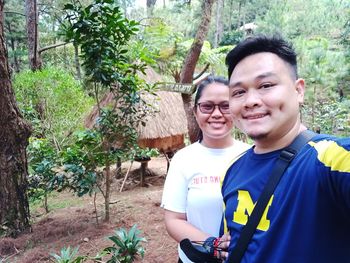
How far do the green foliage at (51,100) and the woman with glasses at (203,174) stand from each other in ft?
16.3

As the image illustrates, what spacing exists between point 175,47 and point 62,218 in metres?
4.91

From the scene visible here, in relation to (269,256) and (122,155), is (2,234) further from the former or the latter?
(269,256)

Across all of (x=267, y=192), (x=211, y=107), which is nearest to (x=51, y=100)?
(x=211, y=107)

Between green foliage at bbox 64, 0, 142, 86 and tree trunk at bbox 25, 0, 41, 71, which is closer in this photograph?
green foliage at bbox 64, 0, 142, 86

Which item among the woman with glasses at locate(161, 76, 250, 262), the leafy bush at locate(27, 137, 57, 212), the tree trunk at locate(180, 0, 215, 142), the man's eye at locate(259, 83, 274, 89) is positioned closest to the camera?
the man's eye at locate(259, 83, 274, 89)

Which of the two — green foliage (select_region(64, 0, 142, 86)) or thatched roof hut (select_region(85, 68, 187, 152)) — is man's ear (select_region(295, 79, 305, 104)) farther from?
thatched roof hut (select_region(85, 68, 187, 152))

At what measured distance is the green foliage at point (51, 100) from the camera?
6.08 m

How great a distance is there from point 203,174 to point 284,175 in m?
0.67

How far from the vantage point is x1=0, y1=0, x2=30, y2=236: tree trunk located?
373 centimetres

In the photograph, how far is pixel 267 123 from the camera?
100 centimetres

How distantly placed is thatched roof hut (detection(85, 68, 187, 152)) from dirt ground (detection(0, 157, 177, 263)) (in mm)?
1825

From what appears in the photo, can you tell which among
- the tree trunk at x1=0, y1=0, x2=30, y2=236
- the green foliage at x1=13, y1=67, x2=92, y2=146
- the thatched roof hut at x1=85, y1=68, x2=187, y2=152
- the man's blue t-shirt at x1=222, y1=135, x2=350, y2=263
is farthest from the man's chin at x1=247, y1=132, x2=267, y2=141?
the thatched roof hut at x1=85, y1=68, x2=187, y2=152

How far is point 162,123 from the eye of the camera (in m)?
7.32

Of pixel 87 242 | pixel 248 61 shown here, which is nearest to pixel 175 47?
pixel 87 242
